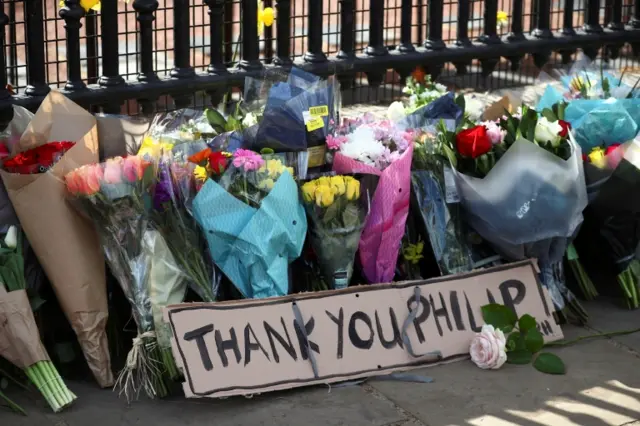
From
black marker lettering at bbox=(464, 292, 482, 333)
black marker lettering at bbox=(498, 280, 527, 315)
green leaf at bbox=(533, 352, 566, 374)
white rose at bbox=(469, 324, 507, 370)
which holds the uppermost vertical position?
black marker lettering at bbox=(498, 280, 527, 315)

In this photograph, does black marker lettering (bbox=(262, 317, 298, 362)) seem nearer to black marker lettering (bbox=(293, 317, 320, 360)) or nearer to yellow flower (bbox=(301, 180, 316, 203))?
black marker lettering (bbox=(293, 317, 320, 360))

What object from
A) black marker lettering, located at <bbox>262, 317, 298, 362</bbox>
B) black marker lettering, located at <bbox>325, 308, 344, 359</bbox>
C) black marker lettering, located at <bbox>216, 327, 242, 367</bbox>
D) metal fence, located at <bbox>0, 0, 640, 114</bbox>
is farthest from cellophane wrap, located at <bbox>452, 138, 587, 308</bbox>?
metal fence, located at <bbox>0, 0, 640, 114</bbox>

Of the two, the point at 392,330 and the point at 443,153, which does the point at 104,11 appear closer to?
the point at 443,153

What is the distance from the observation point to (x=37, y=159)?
12.2 ft

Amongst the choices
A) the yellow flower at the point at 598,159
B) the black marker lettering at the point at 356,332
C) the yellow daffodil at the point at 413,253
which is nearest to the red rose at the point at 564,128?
the yellow flower at the point at 598,159

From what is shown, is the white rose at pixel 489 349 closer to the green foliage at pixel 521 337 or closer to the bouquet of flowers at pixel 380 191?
the green foliage at pixel 521 337

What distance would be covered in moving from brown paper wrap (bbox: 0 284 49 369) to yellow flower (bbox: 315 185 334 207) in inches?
39.2

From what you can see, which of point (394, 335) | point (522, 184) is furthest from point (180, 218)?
point (522, 184)

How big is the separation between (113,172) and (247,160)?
0.44m

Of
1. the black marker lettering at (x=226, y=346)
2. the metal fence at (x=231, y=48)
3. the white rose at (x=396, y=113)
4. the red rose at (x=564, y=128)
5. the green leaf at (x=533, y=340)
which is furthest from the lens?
the metal fence at (x=231, y=48)

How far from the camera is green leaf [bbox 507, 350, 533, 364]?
3797mm

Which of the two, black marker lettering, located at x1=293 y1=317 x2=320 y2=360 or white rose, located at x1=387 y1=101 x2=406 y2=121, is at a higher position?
white rose, located at x1=387 y1=101 x2=406 y2=121

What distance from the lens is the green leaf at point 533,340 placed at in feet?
12.5

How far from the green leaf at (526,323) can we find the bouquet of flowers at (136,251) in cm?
118
